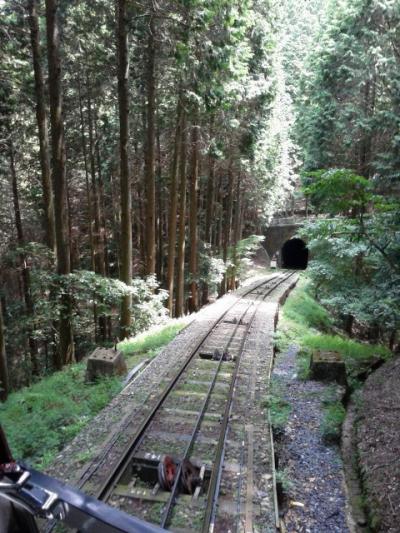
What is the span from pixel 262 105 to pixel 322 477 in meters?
17.6

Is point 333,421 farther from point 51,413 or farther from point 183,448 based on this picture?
point 51,413

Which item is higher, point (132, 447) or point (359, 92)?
point (359, 92)

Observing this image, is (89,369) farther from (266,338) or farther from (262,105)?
(262,105)

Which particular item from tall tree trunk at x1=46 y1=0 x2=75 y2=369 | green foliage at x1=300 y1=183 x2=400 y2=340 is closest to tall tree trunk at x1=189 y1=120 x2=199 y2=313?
tall tree trunk at x1=46 y1=0 x2=75 y2=369

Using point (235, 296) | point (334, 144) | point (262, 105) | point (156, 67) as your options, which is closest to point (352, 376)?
→ point (235, 296)

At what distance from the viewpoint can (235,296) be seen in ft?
68.4

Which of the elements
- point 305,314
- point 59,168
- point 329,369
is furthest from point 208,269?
point 329,369

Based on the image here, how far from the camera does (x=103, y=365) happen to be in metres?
9.23

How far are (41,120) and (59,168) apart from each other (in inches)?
110

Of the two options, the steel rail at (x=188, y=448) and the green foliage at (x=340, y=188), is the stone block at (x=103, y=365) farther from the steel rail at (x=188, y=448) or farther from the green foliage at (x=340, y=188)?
the green foliage at (x=340, y=188)

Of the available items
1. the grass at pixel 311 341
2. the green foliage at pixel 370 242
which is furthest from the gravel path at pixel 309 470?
the green foliage at pixel 370 242

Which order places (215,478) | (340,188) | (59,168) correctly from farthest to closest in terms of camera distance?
1. (59,168)
2. (340,188)
3. (215,478)

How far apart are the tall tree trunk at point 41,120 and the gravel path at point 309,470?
29.3 feet

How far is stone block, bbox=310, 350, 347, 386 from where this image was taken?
945cm
